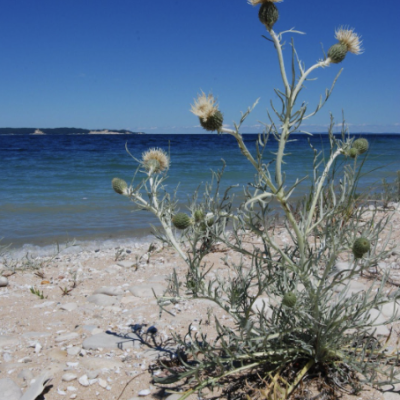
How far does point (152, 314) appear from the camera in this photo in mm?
3311

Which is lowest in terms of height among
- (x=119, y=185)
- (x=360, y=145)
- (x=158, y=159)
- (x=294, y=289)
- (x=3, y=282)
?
(x=3, y=282)

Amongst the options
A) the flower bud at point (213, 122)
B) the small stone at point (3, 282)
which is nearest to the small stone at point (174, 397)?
the flower bud at point (213, 122)

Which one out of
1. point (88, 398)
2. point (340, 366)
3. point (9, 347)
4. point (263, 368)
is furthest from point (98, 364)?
point (340, 366)

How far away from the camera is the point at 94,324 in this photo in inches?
125

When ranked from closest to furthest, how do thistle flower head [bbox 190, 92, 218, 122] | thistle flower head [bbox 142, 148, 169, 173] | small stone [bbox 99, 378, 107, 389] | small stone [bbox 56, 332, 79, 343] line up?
1. thistle flower head [bbox 190, 92, 218, 122]
2. small stone [bbox 99, 378, 107, 389]
3. thistle flower head [bbox 142, 148, 169, 173]
4. small stone [bbox 56, 332, 79, 343]

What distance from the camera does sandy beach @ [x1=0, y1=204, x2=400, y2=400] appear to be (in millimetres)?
2389

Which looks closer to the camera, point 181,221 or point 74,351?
point 181,221

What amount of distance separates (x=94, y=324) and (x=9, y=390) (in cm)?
92

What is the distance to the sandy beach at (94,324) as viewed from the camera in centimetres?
239

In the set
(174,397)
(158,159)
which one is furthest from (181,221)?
(174,397)

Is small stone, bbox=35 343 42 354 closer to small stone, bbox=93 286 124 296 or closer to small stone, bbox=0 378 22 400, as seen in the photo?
small stone, bbox=0 378 22 400

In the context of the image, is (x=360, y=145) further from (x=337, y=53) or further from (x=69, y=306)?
(x=69, y=306)

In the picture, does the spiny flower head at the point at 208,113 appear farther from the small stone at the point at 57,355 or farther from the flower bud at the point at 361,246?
the small stone at the point at 57,355

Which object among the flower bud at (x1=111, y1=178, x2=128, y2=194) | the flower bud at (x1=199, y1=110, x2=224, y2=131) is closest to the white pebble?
the flower bud at (x1=111, y1=178, x2=128, y2=194)
